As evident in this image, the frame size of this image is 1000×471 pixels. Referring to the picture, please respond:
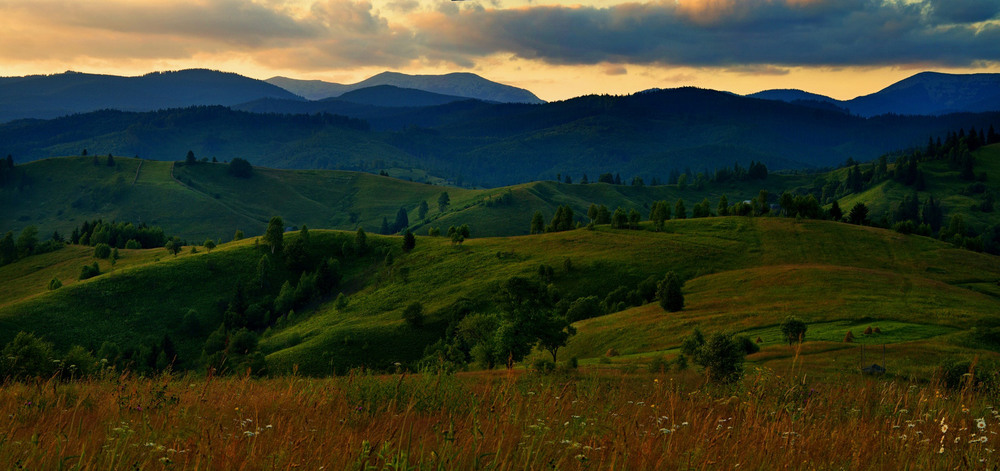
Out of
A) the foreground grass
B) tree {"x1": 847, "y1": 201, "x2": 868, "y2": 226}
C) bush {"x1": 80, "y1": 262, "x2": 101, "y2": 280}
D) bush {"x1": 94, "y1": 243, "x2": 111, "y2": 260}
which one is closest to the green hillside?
bush {"x1": 94, "y1": 243, "x2": 111, "y2": 260}

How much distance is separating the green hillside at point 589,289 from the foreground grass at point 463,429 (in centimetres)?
5605

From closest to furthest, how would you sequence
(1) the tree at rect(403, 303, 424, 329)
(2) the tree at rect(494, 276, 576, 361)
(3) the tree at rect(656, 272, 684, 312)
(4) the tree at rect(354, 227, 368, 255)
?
1. (2) the tree at rect(494, 276, 576, 361)
2. (3) the tree at rect(656, 272, 684, 312)
3. (1) the tree at rect(403, 303, 424, 329)
4. (4) the tree at rect(354, 227, 368, 255)

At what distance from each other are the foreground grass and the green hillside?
5605 centimetres

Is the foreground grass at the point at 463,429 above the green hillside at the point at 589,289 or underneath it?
above

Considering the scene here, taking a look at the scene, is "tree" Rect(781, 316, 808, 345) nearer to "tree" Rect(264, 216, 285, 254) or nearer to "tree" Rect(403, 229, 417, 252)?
"tree" Rect(403, 229, 417, 252)

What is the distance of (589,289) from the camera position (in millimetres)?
132375

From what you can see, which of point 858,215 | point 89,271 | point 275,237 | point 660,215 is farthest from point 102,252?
point 858,215

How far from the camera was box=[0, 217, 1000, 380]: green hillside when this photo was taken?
80438 millimetres

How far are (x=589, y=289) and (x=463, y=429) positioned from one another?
421ft

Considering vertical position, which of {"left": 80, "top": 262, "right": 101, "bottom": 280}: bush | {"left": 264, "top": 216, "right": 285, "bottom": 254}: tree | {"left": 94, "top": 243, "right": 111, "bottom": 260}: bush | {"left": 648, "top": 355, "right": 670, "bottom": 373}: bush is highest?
{"left": 648, "top": 355, "right": 670, "bottom": 373}: bush

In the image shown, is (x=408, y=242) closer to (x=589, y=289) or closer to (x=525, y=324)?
(x=589, y=289)

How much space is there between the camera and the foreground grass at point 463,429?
514 centimetres

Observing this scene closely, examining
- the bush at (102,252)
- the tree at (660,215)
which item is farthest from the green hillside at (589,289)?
the bush at (102,252)

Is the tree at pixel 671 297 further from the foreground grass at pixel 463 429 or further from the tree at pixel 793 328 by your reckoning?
the foreground grass at pixel 463 429
